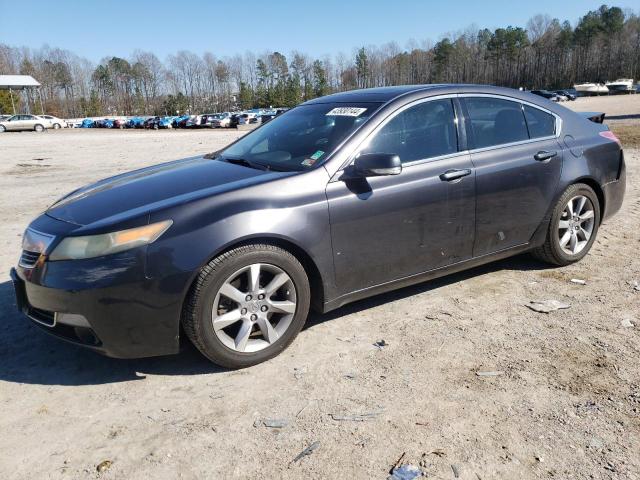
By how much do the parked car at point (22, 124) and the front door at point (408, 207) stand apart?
53833mm

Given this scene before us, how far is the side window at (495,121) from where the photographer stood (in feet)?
13.3

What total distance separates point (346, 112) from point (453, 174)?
91cm

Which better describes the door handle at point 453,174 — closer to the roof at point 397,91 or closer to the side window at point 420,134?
the side window at point 420,134

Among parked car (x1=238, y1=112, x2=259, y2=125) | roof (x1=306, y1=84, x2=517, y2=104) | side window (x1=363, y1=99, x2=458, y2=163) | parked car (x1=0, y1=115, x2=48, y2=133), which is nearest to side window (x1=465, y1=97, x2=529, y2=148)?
roof (x1=306, y1=84, x2=517, y2=104)

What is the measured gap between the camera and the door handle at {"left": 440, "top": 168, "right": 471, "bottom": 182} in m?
3.74

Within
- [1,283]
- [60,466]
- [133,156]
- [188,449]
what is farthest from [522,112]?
[133,156]

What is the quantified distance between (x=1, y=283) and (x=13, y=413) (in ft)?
7.70

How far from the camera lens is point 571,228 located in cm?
462

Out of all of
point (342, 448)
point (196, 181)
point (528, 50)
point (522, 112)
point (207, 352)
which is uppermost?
point (528, 50)

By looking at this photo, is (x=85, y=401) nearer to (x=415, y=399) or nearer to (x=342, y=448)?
(x=342, y=448)

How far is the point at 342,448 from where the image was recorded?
7.93 ft

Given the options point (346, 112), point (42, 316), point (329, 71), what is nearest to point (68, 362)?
point (42, 316)

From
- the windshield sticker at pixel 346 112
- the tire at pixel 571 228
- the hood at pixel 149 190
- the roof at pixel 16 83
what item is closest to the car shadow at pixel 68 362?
the hood at pixel 149 190

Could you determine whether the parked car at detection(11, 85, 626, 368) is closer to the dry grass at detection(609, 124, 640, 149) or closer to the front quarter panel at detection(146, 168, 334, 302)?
the front quarter panel at detection(146, 168, 334, 302)
